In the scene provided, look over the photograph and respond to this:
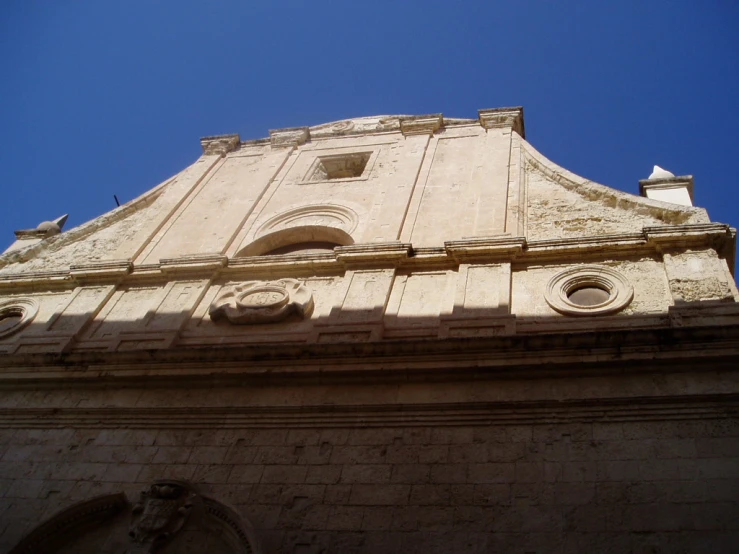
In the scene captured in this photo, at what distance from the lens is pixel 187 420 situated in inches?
336

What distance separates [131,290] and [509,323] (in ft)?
18.1

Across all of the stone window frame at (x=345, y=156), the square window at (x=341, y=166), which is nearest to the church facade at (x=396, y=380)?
the stone window frame at (x=345, y=156)

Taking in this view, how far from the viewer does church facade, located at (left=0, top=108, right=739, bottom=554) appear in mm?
6836

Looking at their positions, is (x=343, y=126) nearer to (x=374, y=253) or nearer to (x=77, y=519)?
(x=374, y=253)

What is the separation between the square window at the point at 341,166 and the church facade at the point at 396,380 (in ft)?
6.89

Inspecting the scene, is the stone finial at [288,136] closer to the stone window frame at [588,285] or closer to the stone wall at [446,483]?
the stone window frame at [588,285]

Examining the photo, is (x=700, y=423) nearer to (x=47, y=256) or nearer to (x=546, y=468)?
(x=546, y=468)

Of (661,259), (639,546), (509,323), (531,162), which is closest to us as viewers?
(639,546)

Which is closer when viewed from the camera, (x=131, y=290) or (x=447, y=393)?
(x=447, y=393)

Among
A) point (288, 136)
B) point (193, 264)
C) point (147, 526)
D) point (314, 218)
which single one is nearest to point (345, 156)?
point (288, 136)

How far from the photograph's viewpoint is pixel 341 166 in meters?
15.0

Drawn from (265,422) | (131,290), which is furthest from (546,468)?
(131,290)

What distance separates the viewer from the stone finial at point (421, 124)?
14.8 meters

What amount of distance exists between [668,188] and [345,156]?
583 cm
